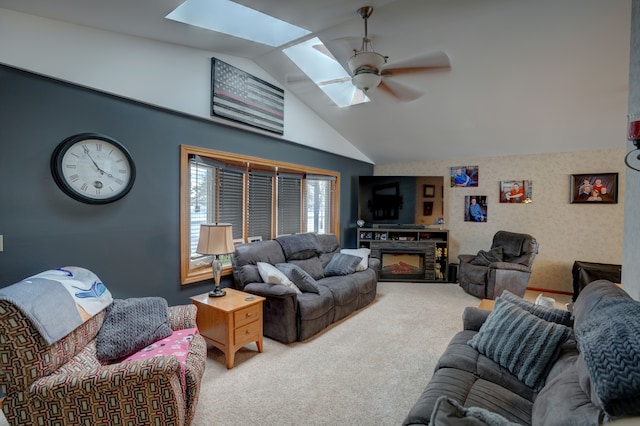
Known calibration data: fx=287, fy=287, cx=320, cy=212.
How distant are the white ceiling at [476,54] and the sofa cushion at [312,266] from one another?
2.46 metres

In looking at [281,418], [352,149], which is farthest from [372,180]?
[281,418]

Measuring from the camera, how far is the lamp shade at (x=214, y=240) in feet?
9.18

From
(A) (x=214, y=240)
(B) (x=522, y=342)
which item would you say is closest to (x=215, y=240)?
(A) (x=214, y=240)

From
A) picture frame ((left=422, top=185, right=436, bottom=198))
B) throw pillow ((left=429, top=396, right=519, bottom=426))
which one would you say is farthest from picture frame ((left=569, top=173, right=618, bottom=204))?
throw pillow ((left=429, top=396, right=519, bottom=426))

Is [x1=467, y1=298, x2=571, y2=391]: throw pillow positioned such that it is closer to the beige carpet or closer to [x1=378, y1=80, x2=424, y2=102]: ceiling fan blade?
the beige carpet

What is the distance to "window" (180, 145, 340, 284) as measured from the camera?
315 centimetres

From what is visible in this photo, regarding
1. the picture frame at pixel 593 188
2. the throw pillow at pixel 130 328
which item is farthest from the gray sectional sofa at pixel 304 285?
the picture frame at pixel 593 188

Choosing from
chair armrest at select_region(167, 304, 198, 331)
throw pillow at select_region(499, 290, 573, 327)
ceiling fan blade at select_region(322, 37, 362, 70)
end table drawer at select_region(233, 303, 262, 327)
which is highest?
ceiling fan blade at select_region(322, 37, 362, 70)

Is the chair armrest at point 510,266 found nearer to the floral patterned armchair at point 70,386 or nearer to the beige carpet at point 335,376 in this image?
the beige carpet at point 335,376

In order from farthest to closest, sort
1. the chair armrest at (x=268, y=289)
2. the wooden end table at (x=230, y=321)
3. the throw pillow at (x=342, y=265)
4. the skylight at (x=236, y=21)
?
1. the throw pillow at (x=342, y=265)
2. the chair armrest at (x=268, y=289)
3. the wooden end table at (x=230, y=321)
4. the skylight at (x=236, y=21)

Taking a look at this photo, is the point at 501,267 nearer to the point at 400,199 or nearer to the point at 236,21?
the point at 400,199

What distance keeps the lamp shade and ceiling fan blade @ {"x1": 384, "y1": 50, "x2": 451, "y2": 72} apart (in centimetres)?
236

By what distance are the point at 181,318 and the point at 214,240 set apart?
759 millimetres

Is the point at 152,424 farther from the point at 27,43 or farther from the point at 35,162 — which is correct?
the point at 27,43
